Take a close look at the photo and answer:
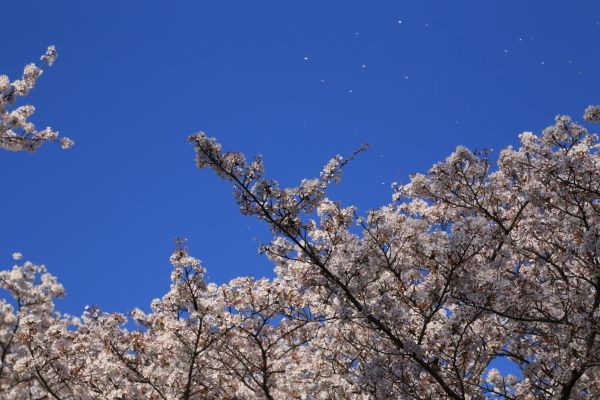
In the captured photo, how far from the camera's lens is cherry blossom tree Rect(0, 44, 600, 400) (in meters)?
7.75

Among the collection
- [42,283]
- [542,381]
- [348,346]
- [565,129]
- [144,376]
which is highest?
[565,129]

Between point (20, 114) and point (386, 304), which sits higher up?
point (20, 114)

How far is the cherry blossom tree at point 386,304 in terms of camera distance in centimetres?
775

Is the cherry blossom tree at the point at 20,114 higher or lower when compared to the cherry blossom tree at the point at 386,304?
higher

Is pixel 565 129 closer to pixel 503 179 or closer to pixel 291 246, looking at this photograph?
pixel 503 179

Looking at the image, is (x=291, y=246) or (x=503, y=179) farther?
(x=503, y=179)

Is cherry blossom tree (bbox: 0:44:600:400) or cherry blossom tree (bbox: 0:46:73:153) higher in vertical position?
cherry blossom tree (bbox: 0:46:73:153)

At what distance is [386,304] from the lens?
Answer: 8.07 meters

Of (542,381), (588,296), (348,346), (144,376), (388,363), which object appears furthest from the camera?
(348,346)

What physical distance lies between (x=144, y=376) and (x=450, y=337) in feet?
26.7

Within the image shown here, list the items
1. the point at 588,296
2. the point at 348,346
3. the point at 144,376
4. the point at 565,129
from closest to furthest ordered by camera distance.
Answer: the point at 588,296 → the point at 565,129 → the point at 144,376 → the point at 348,346

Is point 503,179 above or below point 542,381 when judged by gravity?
above

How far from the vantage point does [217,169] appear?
25.0ft

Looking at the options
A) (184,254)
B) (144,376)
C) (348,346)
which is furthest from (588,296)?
(144,376)
